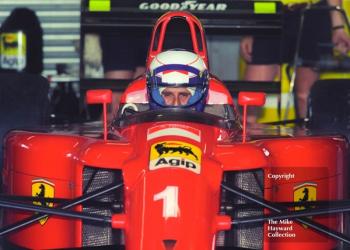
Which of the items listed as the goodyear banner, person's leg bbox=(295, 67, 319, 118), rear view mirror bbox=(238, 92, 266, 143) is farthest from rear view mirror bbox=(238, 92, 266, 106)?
the goodyear banner

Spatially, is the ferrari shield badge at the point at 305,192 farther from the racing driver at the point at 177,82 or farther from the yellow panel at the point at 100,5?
the yellow panel at the point at 100,5

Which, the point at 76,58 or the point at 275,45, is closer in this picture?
the point at 275,45

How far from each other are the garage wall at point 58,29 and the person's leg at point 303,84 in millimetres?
2023

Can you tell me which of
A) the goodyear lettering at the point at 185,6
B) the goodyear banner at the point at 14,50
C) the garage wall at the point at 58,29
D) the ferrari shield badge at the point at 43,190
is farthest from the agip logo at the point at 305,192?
the garage wall at the point at 58,29

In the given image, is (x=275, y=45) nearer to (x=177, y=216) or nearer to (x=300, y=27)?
(x=300, y=27)

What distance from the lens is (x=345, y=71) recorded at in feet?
30.9

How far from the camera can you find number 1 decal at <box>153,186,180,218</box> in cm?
490

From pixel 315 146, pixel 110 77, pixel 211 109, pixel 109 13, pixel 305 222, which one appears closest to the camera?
pixel 305 222

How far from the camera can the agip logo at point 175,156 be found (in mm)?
5055

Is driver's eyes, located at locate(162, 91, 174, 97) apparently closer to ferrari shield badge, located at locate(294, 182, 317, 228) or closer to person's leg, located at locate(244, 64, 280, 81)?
ferrari shield badge, located at locate(294, 182, 317, 228)

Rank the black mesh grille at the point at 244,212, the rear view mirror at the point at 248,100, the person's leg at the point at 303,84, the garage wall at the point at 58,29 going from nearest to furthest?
the black mesh grille at the point at 244,212 → the rear view mirror at the point at 248,100 → the person's leg at the point at 303,84 → the garage wall at the point at 58,29

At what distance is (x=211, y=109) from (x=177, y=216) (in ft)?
5.76

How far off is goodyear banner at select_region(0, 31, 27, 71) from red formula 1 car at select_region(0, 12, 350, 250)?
3564 millimetres

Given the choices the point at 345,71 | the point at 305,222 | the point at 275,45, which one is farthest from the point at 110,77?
the point at 305,222
